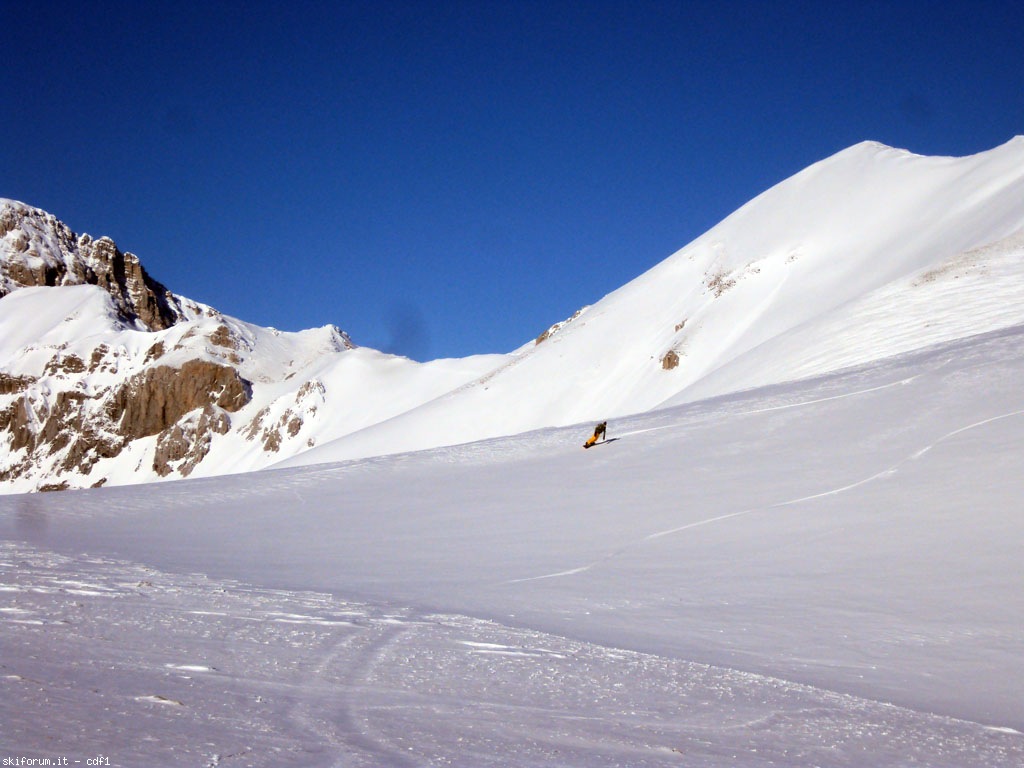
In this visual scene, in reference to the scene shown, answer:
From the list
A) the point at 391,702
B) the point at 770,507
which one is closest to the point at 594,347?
the point at 770,507

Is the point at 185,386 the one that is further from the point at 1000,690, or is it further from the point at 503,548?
the point at 1000,690

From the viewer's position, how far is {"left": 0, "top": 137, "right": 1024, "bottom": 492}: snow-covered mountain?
30.0 metres

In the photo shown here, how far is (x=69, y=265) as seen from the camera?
140 m

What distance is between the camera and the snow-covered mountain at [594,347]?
98.3 ft

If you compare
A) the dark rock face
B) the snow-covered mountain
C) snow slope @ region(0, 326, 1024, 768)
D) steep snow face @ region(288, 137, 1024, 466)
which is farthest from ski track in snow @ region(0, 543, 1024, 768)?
the dark rock face

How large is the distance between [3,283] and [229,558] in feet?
454

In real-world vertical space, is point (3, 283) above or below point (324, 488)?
above

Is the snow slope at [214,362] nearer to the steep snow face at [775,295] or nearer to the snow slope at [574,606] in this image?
the steep snow face at [775,295]

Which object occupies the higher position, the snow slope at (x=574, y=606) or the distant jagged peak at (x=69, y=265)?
the distant jagged peak at (x=69, y=265)

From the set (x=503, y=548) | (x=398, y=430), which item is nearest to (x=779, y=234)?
(x=398, y=430)

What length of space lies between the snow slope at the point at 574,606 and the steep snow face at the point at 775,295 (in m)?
13.4

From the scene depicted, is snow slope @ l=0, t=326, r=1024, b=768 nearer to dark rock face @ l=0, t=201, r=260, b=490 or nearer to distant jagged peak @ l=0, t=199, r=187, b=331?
dark rock face @ l=0, t=201, r=260, b=490

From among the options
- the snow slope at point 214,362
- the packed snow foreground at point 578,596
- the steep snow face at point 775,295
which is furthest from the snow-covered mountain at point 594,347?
the packed snow foreground at point 578,596

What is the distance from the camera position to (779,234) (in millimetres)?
49469
